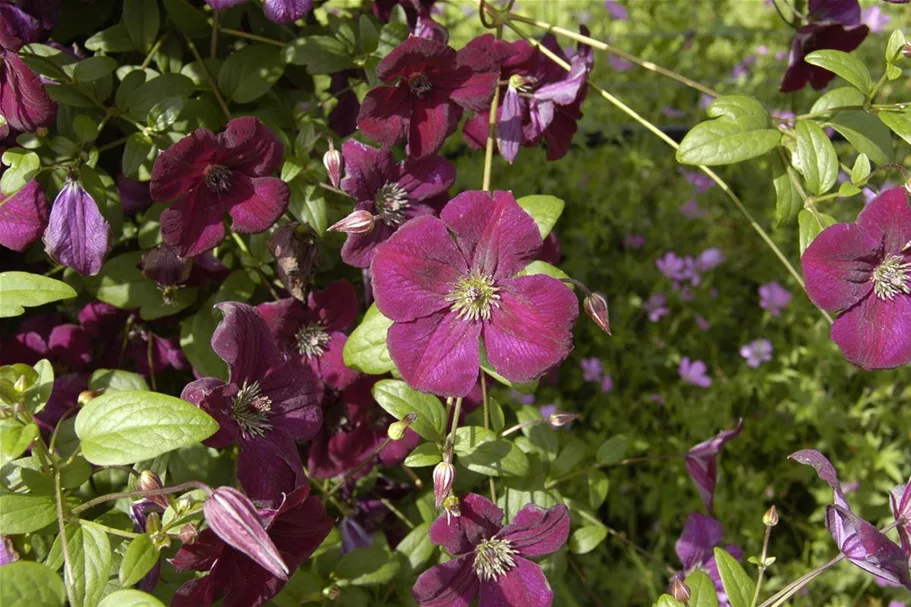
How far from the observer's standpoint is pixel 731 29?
2.72 meters

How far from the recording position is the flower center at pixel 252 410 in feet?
2.47

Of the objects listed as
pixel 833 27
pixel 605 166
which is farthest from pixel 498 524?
pixel 605 166

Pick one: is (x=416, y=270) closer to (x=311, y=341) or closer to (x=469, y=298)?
(x=469, y=298)

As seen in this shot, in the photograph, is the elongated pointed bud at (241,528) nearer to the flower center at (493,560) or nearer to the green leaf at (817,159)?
the flower center at (493,560)

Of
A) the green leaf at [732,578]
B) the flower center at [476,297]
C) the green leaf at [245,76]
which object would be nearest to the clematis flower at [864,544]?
the green leaf at [732,578]

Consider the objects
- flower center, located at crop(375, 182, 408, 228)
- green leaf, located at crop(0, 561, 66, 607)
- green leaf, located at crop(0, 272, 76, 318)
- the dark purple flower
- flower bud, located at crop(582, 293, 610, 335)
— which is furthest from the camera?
the dark purple flower

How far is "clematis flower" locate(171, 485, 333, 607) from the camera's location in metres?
0.65

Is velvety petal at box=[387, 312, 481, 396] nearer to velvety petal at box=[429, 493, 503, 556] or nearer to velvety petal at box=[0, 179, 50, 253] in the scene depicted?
velvety petal at box=[429, 493, 503, 556]

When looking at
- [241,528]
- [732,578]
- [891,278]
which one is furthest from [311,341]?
[891,278]

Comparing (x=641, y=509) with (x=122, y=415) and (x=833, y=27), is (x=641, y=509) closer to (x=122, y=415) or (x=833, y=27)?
(x=833, y=27)

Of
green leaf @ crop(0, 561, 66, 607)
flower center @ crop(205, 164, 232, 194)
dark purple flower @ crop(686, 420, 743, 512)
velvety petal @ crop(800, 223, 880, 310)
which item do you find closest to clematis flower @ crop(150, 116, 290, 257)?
flower center @ crop(205, 164, 232, 194)

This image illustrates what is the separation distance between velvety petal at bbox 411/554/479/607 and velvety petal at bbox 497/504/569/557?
5 centimetres

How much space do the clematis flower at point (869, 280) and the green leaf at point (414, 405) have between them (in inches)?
14.9

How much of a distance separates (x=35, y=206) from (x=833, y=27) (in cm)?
96
